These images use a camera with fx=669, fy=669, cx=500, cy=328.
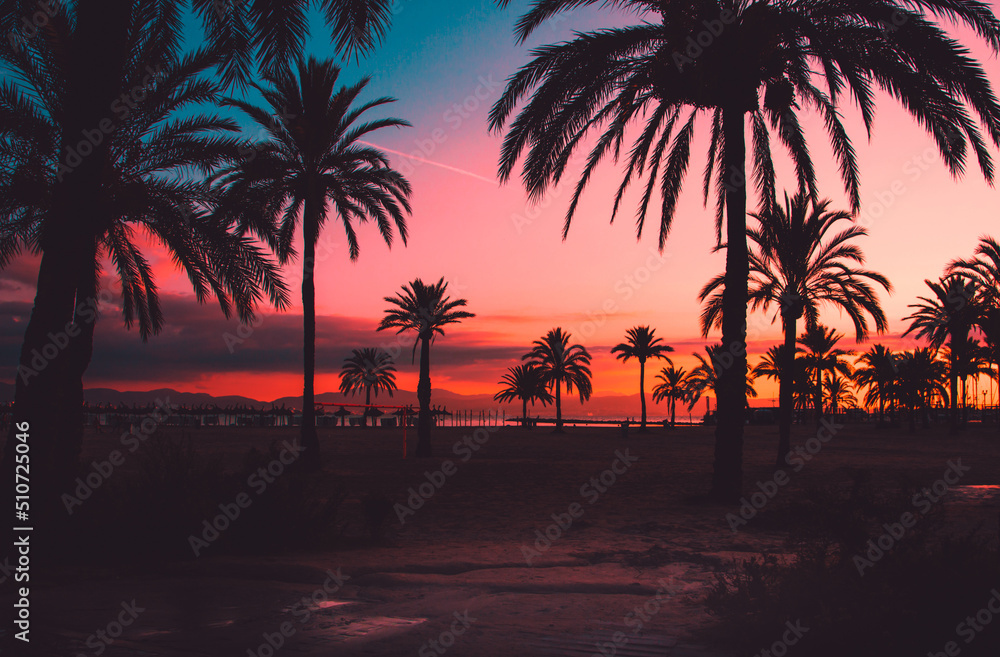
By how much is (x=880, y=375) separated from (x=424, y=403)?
49.7 m

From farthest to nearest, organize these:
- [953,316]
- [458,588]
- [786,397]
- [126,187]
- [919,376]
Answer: [919,376] < [953,316] < [786,397] < [126,187] < [458,588]

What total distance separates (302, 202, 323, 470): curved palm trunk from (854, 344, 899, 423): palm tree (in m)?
51.2

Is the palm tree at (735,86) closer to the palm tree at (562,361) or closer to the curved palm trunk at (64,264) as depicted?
the curved palm trunk at (64,264)

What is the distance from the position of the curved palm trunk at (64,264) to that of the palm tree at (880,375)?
60622mm

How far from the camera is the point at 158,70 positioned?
12.2 meters

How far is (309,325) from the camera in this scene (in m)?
21.0

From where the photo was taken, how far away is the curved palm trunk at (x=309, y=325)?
68.5 feet

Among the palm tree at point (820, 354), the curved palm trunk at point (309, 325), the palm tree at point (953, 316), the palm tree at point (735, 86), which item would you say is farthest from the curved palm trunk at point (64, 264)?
the palm tree at point (820, 354)

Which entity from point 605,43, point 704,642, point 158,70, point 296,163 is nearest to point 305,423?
point 296,163

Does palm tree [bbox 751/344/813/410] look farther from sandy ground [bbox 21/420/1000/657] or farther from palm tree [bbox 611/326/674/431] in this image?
sandy ground [bbox 21/420/1000/657]

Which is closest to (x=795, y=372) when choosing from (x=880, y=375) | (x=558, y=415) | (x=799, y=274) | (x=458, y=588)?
(x=880, y=375)

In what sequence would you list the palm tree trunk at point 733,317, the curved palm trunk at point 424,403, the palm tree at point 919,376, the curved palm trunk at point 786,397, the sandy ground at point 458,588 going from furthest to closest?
the palm tree at point 919,376
the curved palm trunk at point 424,403
the curved palm trunk at point 786,397
the palm tree trunk at point 733,317
the sandy ground at point 458,588

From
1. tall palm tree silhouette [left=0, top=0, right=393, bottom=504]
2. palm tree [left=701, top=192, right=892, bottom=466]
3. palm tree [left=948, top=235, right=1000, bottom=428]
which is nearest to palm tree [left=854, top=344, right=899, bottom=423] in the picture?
palm tree [left=948, top=235, right=1000, bottom=428]

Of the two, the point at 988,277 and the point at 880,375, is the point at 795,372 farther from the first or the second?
the point at 988,277
